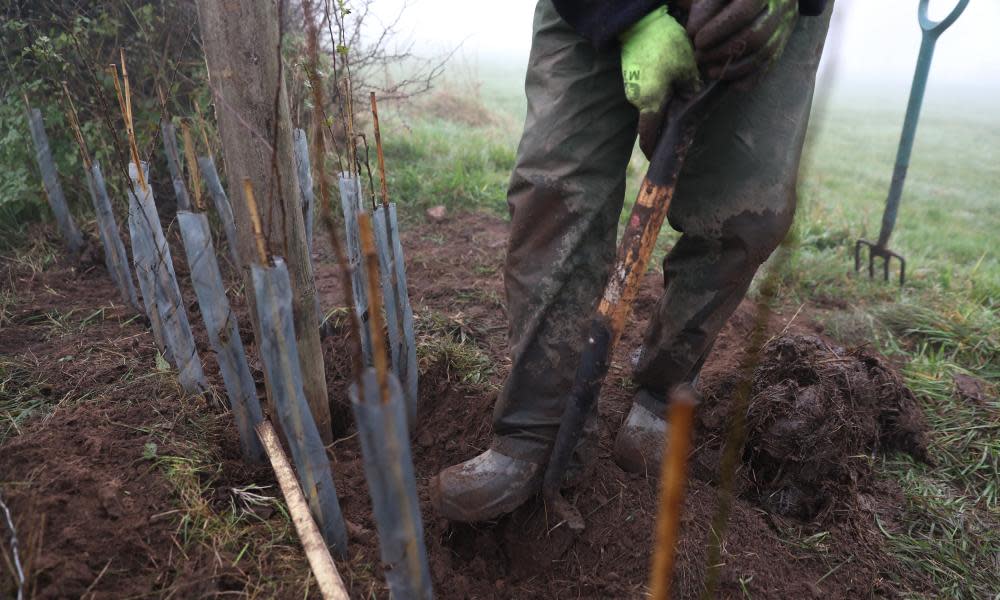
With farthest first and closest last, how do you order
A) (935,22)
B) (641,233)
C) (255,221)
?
(935,22) < (641,233) < (255,221)

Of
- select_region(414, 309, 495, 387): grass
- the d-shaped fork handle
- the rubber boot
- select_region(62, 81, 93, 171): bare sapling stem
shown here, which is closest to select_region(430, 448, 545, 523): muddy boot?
the rubber boot

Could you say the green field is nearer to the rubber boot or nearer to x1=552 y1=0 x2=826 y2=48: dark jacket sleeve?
x1=552 y1=0 x2=826 y2=48: dark jacket sleeve

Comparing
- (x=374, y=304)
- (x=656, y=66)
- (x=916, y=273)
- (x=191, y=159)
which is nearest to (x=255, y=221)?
(x=191, y=159)

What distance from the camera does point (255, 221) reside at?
1.04 metres

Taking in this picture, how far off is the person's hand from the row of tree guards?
29.9 inches

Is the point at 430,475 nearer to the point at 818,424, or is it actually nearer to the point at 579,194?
the point at 579,194

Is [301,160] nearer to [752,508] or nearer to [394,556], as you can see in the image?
[394,556]

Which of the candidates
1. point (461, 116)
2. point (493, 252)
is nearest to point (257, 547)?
point (493, 252)

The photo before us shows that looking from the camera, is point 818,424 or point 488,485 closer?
point 488,485

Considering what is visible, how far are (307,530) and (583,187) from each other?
3.33 feet

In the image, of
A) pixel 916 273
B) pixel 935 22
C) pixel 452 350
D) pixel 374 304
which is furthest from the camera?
pixel 916 273

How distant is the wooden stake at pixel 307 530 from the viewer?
3.67ft

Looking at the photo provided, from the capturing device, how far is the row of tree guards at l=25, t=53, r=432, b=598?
0.79 m

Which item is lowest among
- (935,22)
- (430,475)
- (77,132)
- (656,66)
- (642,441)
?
(430,475)
